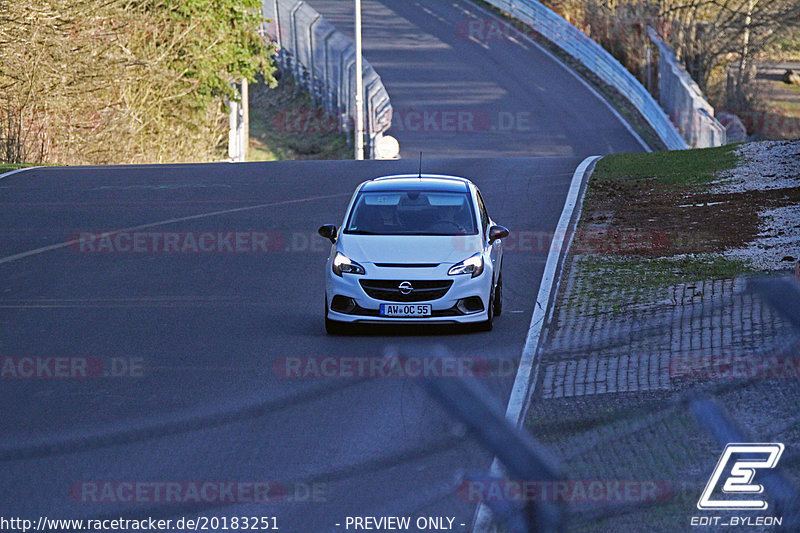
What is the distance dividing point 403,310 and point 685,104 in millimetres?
29730

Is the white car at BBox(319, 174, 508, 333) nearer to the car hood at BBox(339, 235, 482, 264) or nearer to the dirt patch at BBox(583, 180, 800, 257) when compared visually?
the car hood at BBox(339, 235, 482, 264)

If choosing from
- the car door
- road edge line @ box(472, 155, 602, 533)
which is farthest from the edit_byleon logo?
the car door

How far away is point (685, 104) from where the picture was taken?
3966cm

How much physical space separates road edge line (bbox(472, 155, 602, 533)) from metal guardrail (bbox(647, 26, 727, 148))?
590 inches

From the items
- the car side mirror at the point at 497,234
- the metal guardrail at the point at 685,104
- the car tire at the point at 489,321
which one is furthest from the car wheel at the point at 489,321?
the metal guardrail at the point at 685,104

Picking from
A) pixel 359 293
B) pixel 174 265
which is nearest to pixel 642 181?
pixel 174 265

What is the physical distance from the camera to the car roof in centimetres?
1389

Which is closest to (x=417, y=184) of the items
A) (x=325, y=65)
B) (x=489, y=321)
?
(x=489, y=321)

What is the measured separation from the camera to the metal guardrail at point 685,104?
36562 millimetres

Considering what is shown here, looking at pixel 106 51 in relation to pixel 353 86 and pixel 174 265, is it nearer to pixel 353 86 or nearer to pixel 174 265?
pixel 353 86

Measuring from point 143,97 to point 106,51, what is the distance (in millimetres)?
3608

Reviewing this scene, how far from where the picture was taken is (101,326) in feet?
42.0

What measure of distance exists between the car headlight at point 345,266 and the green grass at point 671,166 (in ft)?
35.9

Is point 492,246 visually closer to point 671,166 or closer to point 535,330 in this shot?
point 535,330
